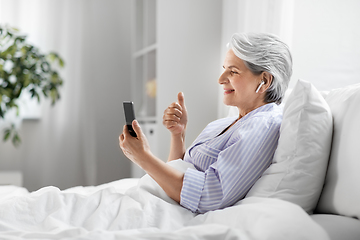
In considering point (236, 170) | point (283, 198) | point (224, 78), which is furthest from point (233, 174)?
point (224, 78)

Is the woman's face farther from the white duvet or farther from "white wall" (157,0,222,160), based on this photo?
"white wall" (157,0,222,160)

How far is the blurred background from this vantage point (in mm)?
1776

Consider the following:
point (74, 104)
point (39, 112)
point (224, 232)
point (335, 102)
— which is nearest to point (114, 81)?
point (74, 104)

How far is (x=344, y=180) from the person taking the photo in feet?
2.90

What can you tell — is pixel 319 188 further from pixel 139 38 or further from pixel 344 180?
pixel 139 38

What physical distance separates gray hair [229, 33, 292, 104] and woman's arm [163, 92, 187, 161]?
31 cm


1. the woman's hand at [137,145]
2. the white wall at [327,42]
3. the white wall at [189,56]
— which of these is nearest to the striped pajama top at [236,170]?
the woman's hand at [137,145]

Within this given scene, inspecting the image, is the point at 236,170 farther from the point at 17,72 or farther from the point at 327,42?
the point at 17,72

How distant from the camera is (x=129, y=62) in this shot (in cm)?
338

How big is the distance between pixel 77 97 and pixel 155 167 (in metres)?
2.29

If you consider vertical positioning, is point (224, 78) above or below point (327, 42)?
below

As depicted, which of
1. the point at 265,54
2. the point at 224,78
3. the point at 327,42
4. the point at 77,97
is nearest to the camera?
the point at 265,54

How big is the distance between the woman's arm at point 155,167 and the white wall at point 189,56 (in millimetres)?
1356

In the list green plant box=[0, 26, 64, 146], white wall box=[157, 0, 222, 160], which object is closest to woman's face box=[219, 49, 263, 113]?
white wall box=[157, 0, 222, 160]
